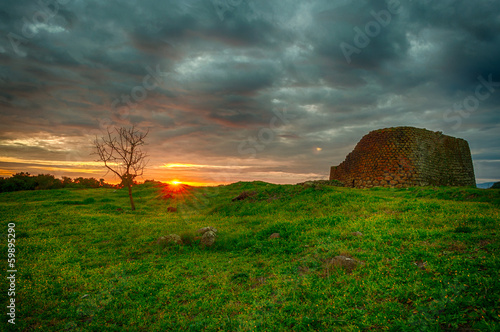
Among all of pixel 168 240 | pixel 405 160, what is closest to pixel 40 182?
pixel 168 240

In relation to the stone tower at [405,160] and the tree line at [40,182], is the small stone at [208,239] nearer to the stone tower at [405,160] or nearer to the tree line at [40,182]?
the stone tower at [405,160]

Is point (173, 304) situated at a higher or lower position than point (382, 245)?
lower

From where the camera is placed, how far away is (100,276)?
353 inches

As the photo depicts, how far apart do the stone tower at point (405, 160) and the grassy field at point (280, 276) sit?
17.9 metres

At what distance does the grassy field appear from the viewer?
17.8 feet

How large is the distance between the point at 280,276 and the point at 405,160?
3188cm

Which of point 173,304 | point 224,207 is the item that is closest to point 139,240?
point 173,304

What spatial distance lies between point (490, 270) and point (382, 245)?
3.33 metres

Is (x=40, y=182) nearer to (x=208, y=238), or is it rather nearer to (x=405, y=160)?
(x=208, y=238)

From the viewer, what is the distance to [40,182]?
140ft

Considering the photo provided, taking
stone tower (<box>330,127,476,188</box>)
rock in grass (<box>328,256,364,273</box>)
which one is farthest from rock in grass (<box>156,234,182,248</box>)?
stone tower (<box>330,127,476,188</box>)

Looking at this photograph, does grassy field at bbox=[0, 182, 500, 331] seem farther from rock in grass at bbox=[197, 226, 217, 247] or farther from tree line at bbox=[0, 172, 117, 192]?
tree line at bbox=[0, 172, 117, 192]

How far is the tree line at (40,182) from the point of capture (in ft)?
128

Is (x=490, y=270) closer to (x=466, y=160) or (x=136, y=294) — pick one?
(x=136, y=294)
